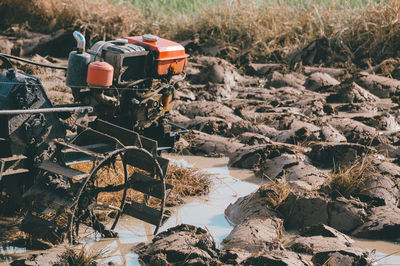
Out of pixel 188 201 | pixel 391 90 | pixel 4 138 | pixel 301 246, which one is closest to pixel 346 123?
pixel 391 90

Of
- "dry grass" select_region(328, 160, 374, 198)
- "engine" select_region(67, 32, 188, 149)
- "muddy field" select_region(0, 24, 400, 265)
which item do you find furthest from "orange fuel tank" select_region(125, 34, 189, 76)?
"dry grass" select_region(328, 160, 374, 198)

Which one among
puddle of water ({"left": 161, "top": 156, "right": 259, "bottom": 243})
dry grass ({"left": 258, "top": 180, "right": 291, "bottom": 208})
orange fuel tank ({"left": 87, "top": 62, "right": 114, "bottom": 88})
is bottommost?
puddle of water ({"left": 161, "top": 156, "right": 259, "bottom": 243})

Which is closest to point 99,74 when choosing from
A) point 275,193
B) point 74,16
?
point 275,193

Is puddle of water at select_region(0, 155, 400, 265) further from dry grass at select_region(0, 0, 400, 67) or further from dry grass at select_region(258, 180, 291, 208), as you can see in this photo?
dry grass at select_region(0, 0, 400, 67)

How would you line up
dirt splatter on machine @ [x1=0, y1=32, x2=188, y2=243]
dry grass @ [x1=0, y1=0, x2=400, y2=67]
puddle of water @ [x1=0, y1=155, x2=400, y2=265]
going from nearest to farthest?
dirt splatter on machine @ [x1=0, y1=32, x2=188, y2=243], puddle of water @ [x1=0, y1=155, x2=400, y2=265], dry grass @ [x1=0, y1=0, x2=400, y2=67]

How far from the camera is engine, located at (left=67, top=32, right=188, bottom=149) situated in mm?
5531

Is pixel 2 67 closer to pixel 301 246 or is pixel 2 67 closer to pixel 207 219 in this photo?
pixel 207 219

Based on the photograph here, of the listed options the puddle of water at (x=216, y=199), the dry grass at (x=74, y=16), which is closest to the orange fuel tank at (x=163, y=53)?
the puddle of water at (x=216, y=199)

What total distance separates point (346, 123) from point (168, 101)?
2929mm

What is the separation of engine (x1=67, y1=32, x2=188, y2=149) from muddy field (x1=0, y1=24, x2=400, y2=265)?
31 centimetres

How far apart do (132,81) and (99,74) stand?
831mm

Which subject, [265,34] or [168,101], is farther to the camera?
[265,34]

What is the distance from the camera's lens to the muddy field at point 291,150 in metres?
4.88

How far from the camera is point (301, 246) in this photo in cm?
495
